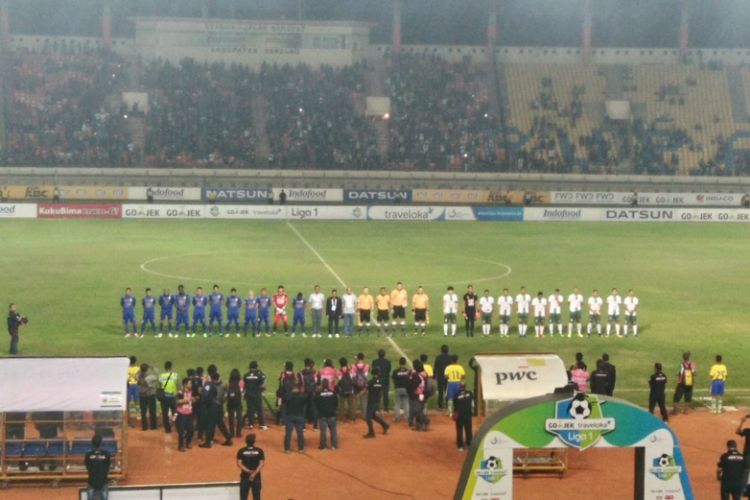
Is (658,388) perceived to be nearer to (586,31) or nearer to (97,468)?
(97,468)

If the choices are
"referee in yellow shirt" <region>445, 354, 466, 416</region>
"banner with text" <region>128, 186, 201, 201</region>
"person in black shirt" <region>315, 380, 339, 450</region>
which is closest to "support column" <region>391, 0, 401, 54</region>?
"banner with text" <region>128, 186, 201, 201</region>

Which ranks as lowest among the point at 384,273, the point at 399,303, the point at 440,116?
the point at 399,303

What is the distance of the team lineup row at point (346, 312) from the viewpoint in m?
30.4

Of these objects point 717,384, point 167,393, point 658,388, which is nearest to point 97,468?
point 167,393

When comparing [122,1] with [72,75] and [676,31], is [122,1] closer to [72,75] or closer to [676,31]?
[72,75]

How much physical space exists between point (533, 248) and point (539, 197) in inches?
724

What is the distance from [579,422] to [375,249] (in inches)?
1441

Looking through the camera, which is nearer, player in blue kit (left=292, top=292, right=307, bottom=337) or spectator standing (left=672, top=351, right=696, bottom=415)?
spectator standing (left=672, top=351, right=696, bottom=415)

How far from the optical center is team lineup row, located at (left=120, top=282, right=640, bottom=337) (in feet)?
99.7

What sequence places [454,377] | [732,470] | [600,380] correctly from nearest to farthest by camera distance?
[732,470], [454,377], [600,380]

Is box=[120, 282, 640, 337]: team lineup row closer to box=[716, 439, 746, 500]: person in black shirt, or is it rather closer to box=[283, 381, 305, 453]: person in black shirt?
box=[283, 381, 305, 453]: person in black shirt

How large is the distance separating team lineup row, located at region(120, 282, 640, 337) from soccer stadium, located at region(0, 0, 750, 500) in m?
0.11

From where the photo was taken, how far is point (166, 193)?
66.2 metres

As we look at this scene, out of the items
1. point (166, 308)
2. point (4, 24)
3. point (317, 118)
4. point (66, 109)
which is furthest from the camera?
point (4, 24)
